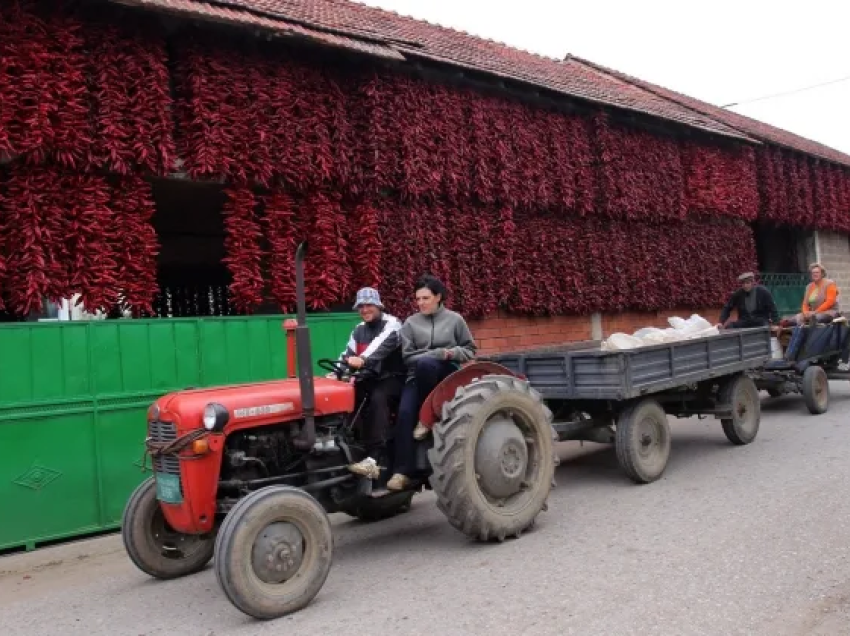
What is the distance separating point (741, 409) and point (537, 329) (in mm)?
3679

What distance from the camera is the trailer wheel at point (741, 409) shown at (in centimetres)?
784

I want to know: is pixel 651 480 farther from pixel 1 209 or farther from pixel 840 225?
pixel 840 225

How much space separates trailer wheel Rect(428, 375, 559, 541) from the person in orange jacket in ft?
21.2

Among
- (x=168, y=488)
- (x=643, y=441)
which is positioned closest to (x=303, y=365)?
(x=168, y=488)

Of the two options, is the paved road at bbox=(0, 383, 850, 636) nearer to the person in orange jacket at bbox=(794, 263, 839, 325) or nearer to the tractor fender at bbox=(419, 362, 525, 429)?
the tractor fender at bbox=(419, 362, 525, 429)

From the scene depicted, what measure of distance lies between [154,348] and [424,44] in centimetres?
615

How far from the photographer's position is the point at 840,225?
19.3 meters

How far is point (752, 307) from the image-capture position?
1008 centimetres

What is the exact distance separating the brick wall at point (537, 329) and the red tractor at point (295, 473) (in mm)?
4684

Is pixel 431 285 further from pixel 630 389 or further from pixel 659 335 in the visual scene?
pixel 659 335

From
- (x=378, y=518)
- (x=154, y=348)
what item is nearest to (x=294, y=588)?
(x=378, y=518)

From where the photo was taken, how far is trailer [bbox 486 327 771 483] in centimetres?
634

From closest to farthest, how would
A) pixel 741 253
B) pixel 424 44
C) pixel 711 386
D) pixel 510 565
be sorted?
pixel 510 565
pixel 711 386
pixel 424 44
pixel 741 253

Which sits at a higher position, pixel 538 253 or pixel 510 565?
pixel 538 253
